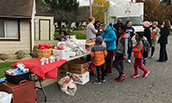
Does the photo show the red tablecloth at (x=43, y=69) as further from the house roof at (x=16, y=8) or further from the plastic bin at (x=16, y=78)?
the house roof at (x=16, y=8)

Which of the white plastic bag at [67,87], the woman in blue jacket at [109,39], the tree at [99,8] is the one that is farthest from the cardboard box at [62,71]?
the tree at [99,8]

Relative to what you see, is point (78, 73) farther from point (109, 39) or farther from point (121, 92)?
point (109, 39)

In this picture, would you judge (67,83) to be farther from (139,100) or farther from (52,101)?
(139,100)

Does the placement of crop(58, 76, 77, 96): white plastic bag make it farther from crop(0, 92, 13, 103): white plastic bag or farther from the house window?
the house window

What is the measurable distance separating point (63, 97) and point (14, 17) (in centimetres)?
897

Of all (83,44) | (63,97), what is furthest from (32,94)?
(83,44)

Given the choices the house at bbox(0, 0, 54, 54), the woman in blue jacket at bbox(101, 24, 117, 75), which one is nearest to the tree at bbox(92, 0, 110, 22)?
the house at bbox(0, 0, 54, 54)

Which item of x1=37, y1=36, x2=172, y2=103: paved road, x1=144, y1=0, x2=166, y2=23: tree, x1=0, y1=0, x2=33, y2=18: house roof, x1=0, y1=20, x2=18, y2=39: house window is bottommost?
x1=37, y1=36, x2=172, y2=103: paved road

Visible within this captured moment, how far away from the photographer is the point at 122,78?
18.8ft

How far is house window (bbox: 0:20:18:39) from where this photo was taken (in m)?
11.8

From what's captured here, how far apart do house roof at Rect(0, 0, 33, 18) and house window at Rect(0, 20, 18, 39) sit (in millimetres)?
628

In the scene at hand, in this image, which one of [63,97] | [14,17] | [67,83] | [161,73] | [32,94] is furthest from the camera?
[14,17]

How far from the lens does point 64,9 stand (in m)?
33.0

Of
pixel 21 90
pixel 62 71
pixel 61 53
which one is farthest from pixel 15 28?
pixel 21 90
